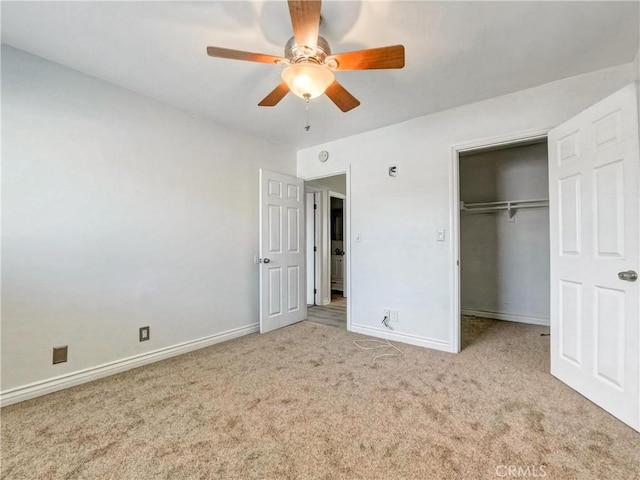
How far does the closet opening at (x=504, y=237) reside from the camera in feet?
12.5

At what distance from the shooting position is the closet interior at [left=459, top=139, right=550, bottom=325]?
3.81 metres

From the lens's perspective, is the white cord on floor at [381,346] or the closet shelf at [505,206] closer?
the white cord on floor at [381,346]

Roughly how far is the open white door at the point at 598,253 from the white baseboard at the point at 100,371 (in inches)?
125

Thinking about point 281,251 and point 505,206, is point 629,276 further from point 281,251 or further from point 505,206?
point 281,251

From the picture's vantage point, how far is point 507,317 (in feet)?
13.2

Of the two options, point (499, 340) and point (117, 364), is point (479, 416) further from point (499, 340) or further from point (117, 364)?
point (117, 364)

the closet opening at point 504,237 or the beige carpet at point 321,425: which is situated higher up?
the closet opening at point 504,237

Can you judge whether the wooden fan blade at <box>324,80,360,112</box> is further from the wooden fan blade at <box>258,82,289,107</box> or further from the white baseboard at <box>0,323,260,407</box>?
the white baseboard at <box>0,323,260,407</box>

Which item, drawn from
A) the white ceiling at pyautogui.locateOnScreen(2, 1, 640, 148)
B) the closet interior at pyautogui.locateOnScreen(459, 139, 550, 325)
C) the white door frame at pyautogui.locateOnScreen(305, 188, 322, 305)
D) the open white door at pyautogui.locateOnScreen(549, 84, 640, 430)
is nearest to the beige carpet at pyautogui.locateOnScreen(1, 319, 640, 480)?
the open white door at pyautogui.locateOnScreen(549, 84, 640, 430)

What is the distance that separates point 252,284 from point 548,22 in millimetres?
3434

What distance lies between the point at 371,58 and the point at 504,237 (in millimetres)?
3602

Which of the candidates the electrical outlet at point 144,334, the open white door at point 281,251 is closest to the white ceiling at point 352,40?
the open white door at point 281,251

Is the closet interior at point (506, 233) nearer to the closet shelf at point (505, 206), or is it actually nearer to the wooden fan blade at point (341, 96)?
the closet shelf at point (505, 206)

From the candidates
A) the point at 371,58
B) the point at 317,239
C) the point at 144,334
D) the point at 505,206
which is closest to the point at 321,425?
the point at 144,334
